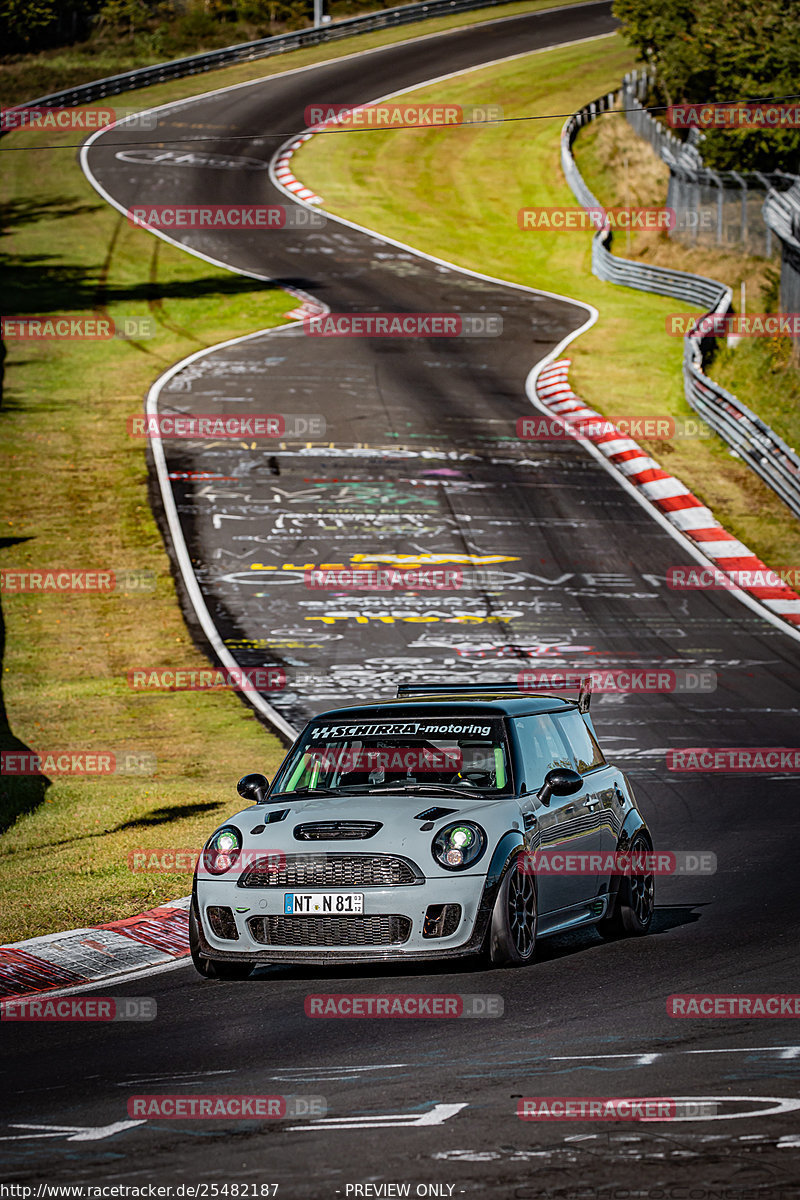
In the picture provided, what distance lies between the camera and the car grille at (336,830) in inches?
342

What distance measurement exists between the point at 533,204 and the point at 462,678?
38700 mm

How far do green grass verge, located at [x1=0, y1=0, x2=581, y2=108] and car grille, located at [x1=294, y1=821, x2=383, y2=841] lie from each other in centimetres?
6262

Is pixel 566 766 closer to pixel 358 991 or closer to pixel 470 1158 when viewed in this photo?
pixel 358 991

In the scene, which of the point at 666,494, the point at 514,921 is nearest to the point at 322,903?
the point at 514,921

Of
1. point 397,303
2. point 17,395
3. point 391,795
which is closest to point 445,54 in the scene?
point 397,303

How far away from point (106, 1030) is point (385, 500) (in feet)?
68.5

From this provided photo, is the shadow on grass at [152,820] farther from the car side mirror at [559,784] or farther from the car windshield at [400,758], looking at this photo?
the car side mirror at [559,784]

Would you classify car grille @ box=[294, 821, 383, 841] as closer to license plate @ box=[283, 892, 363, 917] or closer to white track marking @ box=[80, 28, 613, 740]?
license plate @ box=[283, 892, 363, 917]

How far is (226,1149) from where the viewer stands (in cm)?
576

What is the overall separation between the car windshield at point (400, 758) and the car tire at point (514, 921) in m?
0.68

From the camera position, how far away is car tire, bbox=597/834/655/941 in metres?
9.84

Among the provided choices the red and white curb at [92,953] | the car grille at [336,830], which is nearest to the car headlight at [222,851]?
the car grille at [336,830]

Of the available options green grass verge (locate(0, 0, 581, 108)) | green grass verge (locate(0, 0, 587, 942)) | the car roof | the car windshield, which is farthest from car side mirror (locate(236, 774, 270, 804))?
green grass verge (locate(0, 0, 581, 108))

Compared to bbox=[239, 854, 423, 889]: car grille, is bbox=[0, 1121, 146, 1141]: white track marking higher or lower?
higher
